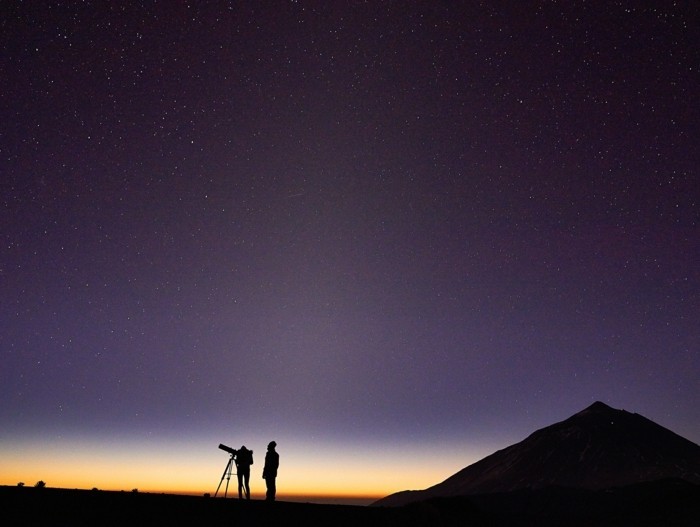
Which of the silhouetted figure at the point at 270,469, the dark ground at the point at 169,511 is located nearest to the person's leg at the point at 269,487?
the silhouetted figure at the point at 270,469

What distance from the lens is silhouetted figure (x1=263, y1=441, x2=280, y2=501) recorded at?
62.6 ft

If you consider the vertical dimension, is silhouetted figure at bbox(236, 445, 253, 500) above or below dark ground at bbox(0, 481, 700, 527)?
above

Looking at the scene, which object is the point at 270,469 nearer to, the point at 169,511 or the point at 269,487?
the point at 269,487

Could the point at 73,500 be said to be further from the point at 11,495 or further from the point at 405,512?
the point at 405,512

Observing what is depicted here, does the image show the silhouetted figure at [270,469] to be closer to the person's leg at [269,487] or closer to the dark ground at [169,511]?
the person's leg at [269,487]

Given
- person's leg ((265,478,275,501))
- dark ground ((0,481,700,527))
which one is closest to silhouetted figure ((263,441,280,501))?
person's leg ((265,478,275,501))

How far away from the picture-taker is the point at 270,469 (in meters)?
19.2

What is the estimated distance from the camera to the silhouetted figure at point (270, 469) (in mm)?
19086

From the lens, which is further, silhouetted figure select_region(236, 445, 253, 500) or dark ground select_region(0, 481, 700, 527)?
silhouetted figure select_region(236, 445, 253, 500)

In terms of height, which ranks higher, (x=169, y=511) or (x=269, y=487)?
(x=269, y=487)

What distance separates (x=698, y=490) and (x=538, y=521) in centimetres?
5523

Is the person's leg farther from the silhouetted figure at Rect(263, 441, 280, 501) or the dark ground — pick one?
the dark ground

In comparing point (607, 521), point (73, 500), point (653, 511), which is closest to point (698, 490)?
point (653, 511)

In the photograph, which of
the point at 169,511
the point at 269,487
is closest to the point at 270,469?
the point at 269,487
